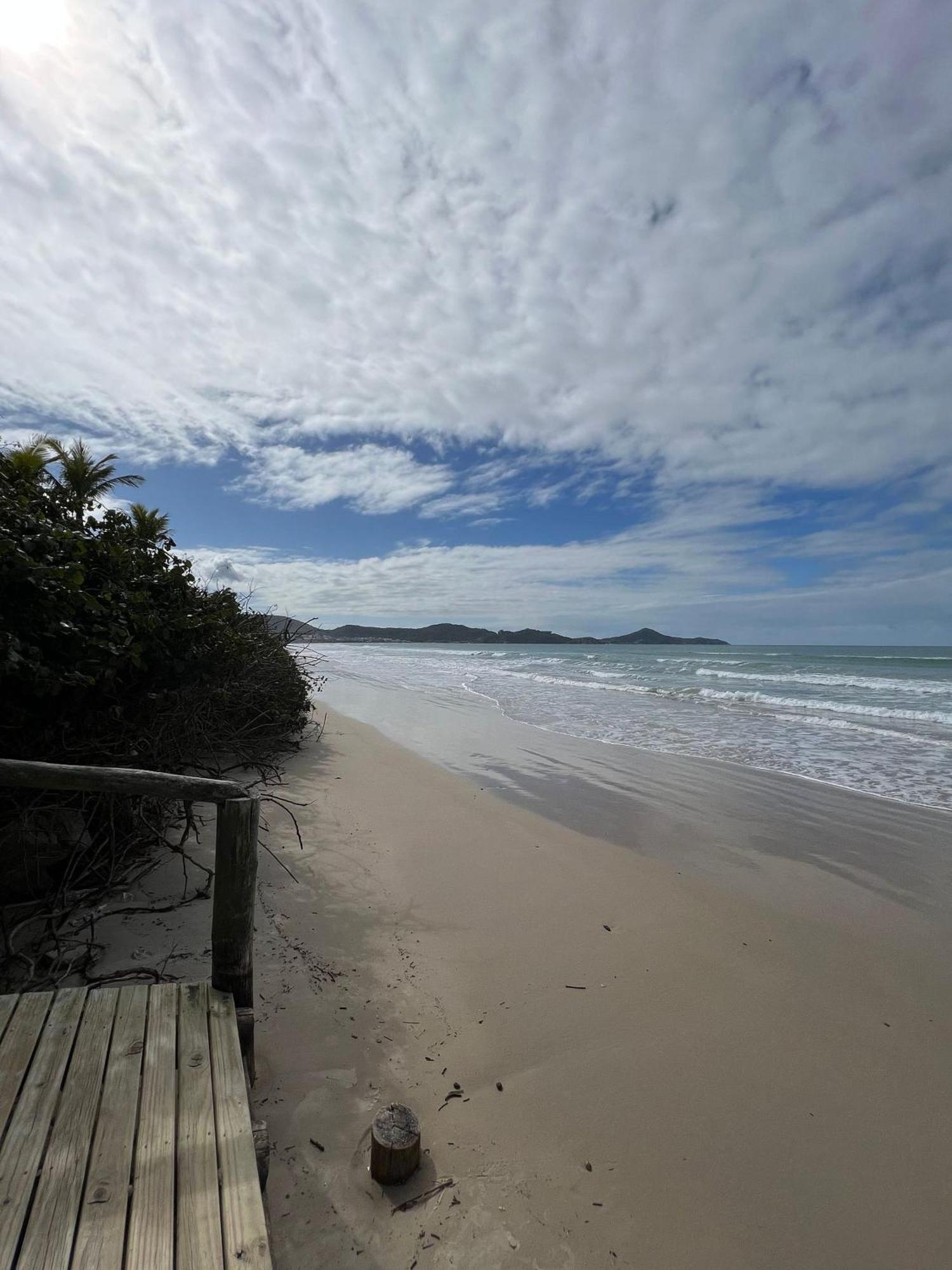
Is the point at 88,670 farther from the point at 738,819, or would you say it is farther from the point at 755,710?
the point at 755,710

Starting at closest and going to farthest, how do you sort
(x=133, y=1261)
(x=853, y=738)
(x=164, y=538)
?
(x=133, y=1261) < (x=164, y=538) < (x=853, y=738)

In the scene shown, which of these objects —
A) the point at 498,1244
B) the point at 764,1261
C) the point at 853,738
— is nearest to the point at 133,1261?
the point at 498,1244

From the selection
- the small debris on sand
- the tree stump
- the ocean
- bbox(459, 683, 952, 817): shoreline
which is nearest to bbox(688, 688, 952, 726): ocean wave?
the ocean

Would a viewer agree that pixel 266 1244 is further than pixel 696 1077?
No

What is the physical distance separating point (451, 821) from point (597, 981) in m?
2.94

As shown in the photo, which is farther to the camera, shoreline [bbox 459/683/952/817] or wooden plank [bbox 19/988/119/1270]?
shoreline [bbox 459/683/952/817]

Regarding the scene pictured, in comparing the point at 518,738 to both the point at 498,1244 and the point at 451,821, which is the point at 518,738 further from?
the point at 498,1244

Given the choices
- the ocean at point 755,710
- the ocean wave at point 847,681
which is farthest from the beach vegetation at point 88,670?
the ocean wave at point 847,681

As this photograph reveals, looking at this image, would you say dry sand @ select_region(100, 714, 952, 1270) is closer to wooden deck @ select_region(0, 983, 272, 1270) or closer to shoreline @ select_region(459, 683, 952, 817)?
wooden deck @ select_region(0, 983, 272, 1270)

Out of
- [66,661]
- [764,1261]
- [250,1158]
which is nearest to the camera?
[250,1158]

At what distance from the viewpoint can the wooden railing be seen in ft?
8.32

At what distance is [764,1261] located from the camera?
2098 millimetres

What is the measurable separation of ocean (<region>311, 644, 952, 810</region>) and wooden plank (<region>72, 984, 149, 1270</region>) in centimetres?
879

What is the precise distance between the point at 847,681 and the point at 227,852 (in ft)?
99.6
